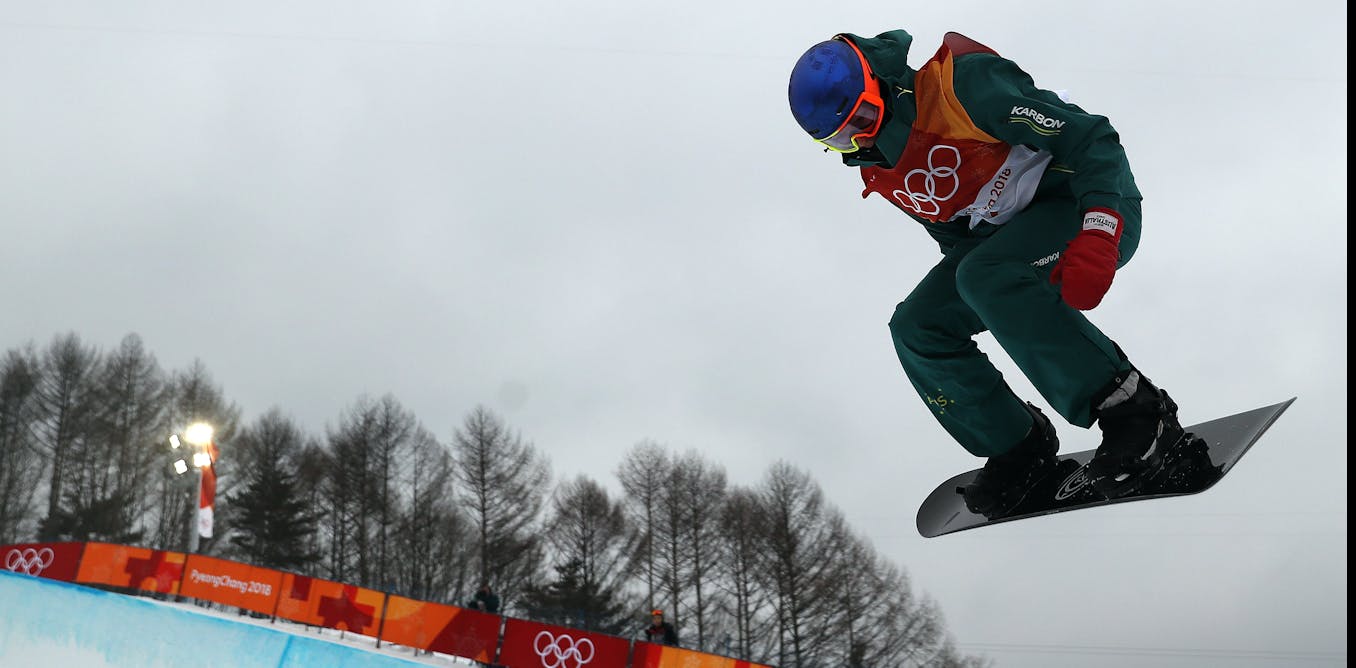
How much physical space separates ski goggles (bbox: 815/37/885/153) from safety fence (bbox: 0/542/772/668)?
11.4 m

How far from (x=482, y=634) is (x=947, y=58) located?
14.8 metres

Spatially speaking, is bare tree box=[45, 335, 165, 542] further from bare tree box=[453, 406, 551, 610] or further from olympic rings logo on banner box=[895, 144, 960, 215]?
olympic rings logo on banner box=[895, 144, 960, 215]

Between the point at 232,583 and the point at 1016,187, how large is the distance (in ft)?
66.5

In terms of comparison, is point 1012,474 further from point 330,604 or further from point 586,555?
point 586,555

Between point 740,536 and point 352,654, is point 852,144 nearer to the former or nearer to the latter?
point 352,654

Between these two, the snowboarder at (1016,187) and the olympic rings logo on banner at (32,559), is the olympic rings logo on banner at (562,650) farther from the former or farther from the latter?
the snowboarder at (1016,187)

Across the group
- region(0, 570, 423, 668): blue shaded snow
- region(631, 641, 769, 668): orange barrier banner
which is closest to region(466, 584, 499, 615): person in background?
region(631, 641, 769, 668): orange barrier banner

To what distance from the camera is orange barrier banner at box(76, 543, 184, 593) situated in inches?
810

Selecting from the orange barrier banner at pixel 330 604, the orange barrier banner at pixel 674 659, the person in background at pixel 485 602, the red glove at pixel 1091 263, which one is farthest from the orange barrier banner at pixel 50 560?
the red glove at pixel 1091 263

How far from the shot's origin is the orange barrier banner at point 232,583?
19203 millimetres

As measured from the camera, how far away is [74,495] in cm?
4212

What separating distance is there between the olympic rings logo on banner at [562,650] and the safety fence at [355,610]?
15mm

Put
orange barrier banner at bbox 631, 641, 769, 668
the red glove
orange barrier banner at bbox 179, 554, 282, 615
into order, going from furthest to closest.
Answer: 1. orange barrier banner at bbox 179, 554, 282, 615
2. orange barrier banner at bbox 631, 641, 769, 668
3. the red glove

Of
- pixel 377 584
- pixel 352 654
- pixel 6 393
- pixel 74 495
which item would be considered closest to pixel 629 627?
pixel 377 584
